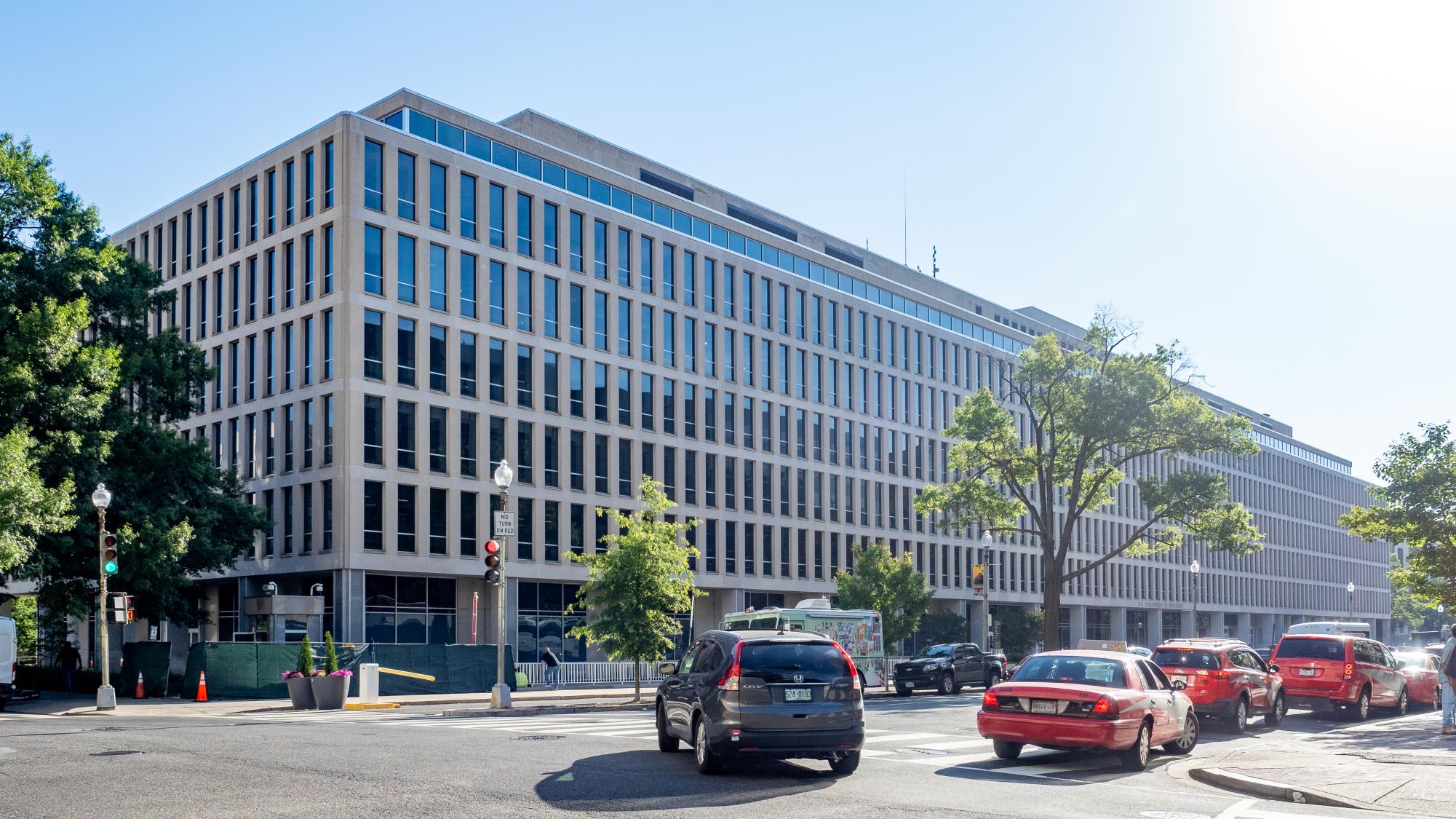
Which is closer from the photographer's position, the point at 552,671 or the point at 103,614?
the point at 103,614

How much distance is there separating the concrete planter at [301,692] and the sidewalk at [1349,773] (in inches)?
852

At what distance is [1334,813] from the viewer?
12.1 m

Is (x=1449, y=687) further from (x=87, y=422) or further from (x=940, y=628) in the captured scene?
(x=940, y=628)

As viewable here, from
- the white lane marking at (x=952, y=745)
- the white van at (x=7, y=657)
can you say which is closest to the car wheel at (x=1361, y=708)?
the white lane marking at (x=952, y=745)

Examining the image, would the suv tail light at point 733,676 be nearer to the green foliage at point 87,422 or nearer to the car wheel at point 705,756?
the car wheel at point 705,756

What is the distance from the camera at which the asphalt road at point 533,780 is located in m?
11.7

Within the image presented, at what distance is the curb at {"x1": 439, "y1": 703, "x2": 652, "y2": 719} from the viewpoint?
2881 cm

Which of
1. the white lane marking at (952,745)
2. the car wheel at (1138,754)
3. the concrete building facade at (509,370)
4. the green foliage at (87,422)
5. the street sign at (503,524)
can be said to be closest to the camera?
the car wheel at (1138,754)

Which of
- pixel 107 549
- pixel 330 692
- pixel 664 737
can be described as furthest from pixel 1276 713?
pixel 107 549

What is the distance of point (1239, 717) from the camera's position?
22.8m

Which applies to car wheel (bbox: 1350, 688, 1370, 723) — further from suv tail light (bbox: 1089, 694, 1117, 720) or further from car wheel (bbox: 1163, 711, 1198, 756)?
suv tail light (bbox: 1089, 694, 1117, 720)

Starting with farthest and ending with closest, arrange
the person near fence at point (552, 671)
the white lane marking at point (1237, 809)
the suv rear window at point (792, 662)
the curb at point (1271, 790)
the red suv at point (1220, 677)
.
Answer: the person near fence at point (552, 671), the red suv at point (1220, 677), the suv rear window at point (792, 662), the curb at point (1271, 790), the white lane marking at point (1237, 809)

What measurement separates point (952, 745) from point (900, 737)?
1.62 metres

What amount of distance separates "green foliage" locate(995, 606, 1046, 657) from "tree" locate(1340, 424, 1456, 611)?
3906 centimetres
